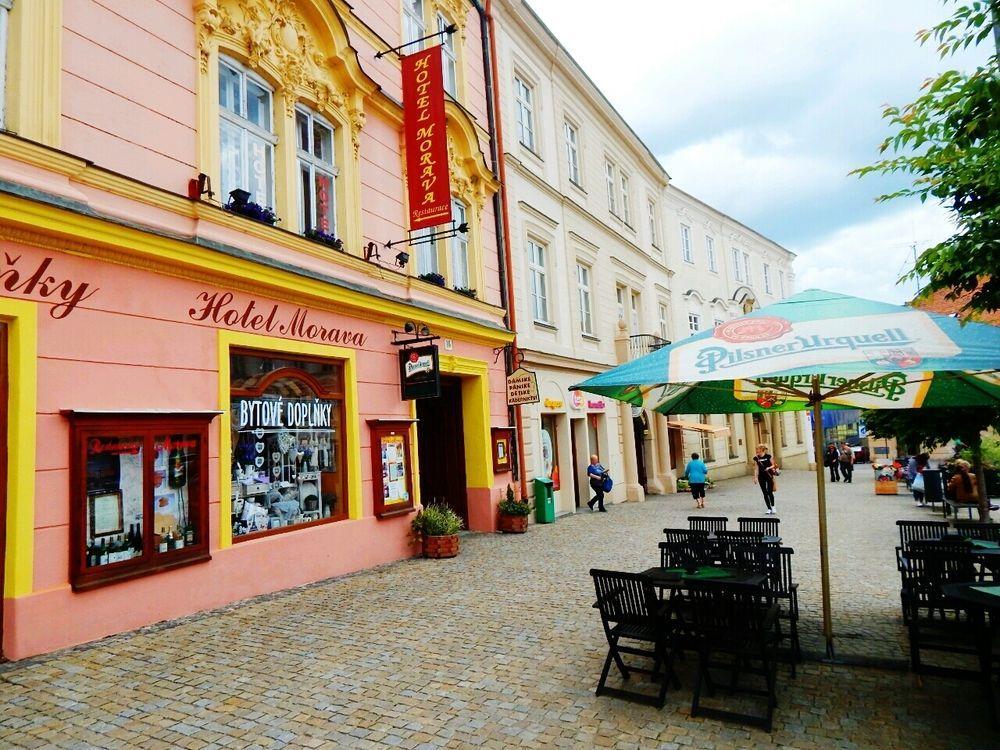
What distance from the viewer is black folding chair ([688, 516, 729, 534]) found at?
23.7 feet

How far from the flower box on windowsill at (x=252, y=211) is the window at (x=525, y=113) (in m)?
8.69

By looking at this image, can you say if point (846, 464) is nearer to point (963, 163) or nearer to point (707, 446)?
point (707, 446)

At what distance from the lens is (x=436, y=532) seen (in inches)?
389

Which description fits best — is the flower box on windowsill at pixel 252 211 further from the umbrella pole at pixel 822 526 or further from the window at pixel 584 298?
the window at pixel 584 298

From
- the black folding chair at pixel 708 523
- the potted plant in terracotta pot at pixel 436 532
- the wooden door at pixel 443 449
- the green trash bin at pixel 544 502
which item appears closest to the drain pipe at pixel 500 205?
the green trash bin at pixel 544 502

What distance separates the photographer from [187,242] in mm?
6852

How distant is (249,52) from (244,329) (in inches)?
140

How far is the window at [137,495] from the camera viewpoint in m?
5.76

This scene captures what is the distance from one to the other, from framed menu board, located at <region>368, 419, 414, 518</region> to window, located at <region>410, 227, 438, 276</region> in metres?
2.99

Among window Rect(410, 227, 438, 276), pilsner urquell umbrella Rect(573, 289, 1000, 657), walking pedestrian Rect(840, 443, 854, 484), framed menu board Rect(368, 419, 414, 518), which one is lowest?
walking pedestrian Rect(840, 443, 854, 484)

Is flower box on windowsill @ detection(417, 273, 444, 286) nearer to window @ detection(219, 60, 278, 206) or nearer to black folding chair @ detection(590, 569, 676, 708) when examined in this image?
window @ detection(219, 60, 278, 206)

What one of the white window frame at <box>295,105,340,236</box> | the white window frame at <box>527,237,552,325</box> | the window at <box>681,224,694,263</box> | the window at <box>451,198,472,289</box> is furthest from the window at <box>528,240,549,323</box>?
the window at <box>681,224,694,263</box>

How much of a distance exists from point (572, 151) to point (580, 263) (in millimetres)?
3270

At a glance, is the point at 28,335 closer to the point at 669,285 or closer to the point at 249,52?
the point at 249,52
